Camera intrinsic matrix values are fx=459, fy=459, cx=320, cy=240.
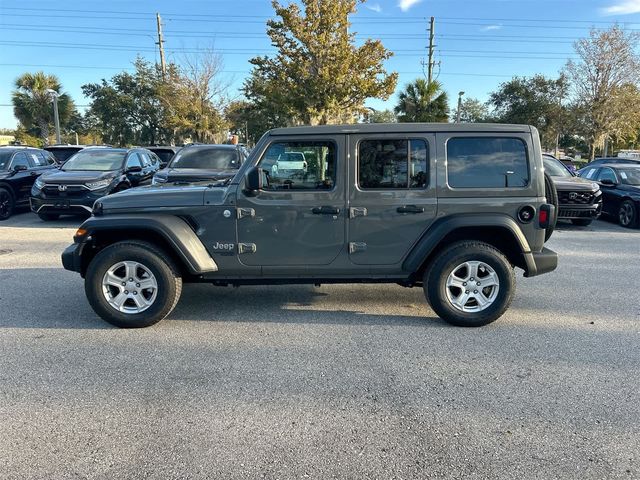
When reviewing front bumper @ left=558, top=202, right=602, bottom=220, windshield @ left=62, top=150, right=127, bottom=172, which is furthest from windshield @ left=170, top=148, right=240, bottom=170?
front bumper @ left=558, top=202, right=602, bottom=220

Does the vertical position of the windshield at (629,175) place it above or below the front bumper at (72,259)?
above

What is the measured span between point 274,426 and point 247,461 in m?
0.35

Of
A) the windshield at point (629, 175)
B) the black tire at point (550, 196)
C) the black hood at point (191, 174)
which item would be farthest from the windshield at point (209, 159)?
the windshield at point (629, 175)

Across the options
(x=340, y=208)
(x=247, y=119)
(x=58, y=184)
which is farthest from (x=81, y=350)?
(x=247, y=119)

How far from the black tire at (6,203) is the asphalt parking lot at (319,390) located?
7.19m

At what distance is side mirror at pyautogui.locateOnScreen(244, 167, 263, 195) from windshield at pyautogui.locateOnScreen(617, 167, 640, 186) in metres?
10.8

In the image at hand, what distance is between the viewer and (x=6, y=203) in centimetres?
1123

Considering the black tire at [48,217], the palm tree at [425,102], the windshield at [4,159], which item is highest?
the palm tree at [425,102]

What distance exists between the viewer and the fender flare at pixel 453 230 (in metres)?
4.26

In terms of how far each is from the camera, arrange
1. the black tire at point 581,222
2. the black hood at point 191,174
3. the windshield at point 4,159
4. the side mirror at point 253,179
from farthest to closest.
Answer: the windshield at point 4,159, the black tire at point 581,222, the black hood at point 191,174, the side mirror at point 253,179

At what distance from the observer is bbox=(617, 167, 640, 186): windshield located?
11367mm

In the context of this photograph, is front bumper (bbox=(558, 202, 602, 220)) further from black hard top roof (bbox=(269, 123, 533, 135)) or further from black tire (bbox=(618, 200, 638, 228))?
black hard top roof (bbox=(269, 123, 533, 135))

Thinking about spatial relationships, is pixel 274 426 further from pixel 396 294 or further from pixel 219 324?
pixel 396 294

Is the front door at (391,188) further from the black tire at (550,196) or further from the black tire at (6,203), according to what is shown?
the black tire at (6,203)
